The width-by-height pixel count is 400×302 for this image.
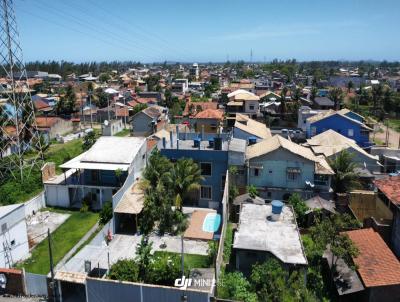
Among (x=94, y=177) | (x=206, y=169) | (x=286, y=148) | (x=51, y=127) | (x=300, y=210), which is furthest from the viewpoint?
(x=51, y=127)

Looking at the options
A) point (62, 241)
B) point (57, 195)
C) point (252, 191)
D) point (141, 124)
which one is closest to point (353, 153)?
point (252, 191)

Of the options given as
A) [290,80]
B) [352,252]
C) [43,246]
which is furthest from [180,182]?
[290,80]

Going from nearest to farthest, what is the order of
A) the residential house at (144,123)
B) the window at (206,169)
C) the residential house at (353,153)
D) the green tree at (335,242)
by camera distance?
1. the green tree at (335,242)
2. the window at (206,169)
3. the residential house at (353,153)
4. the residential house at (144,123)

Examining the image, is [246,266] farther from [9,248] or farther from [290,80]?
[290,80]

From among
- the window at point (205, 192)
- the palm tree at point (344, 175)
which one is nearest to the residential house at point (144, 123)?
the window at point (205, 192)

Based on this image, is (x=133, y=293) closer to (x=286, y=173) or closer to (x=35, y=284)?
(x=35, y=284)

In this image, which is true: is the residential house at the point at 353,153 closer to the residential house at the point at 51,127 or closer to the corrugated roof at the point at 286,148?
the corrugated roof at the point at 286,148
